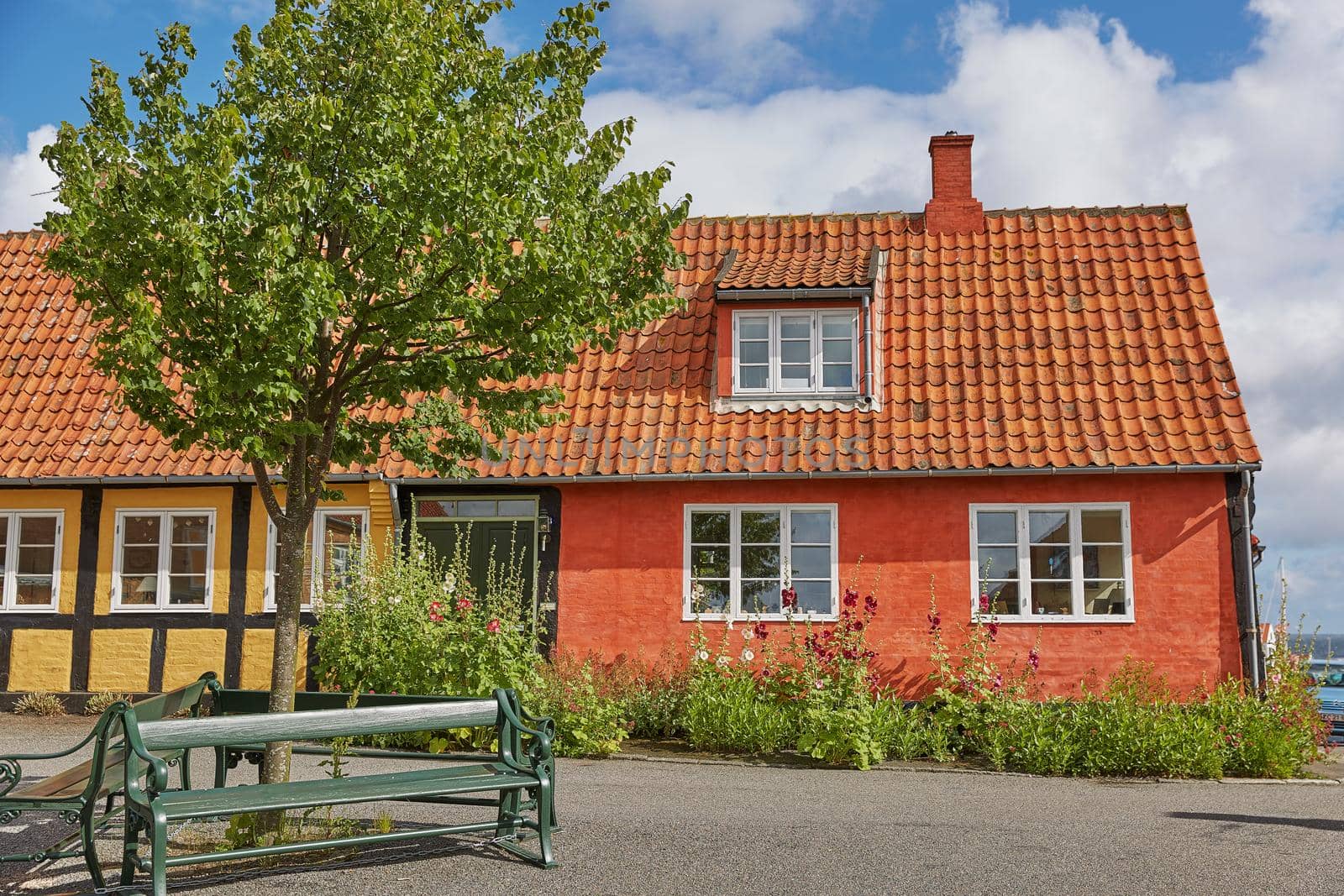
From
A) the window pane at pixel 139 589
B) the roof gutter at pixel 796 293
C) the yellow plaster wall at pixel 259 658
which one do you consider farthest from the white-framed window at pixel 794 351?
the window pane at pixel 139 589

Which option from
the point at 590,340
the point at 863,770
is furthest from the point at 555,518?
the point at 590,340

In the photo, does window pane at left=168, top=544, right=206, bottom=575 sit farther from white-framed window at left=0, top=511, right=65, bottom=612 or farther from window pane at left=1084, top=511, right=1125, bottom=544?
window pane at left=1084, top=511, right=1125, bottom=544

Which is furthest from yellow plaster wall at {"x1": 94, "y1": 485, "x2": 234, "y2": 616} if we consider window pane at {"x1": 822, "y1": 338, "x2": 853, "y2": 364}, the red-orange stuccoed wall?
window pane at {"x1": 822, "y1": 338, "x2": 853, "y2": 364}

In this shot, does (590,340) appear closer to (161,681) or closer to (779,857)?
(779,857)

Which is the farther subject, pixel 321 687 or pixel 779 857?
pixel 321 687

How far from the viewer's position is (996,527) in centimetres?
1348

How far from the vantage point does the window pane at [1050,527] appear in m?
13.3

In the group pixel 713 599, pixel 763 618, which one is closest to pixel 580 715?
pixel 713 599

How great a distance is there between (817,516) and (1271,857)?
22.3 feet

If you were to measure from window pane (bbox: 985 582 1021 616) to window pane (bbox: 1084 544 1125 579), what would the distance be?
2.52ft

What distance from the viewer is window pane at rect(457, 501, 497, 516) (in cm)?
1423

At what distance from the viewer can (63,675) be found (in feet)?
47.5

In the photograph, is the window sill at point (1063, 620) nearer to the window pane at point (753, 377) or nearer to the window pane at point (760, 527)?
the window pane at point (760, 527)

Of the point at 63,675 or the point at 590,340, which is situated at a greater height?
the point at 590,340
